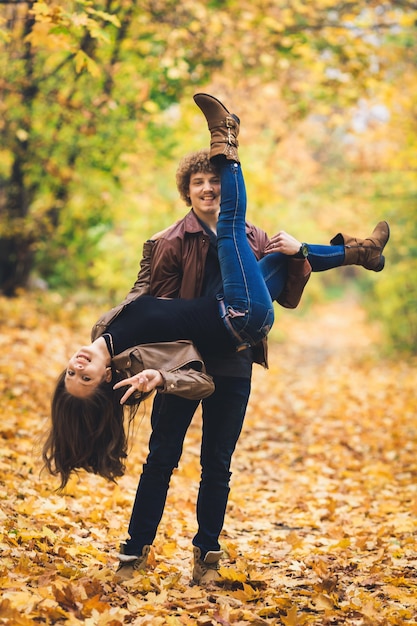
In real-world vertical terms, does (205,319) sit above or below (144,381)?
above

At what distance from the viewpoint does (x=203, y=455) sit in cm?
370

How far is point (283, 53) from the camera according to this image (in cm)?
955

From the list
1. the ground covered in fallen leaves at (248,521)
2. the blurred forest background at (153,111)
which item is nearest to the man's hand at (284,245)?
the ground covered in fallen leaves at (248,521)

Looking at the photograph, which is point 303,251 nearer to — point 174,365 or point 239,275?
point 239,275

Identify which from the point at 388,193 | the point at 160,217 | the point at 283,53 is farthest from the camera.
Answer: the point at 388,193

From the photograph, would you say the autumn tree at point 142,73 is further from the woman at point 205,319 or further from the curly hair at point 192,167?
the woman at point 205,319

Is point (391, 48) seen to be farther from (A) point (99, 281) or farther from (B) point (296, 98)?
(A) point (99, 281)

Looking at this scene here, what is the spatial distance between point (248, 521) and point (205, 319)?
8.03 feet

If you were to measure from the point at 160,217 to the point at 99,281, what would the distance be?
7.28 feet

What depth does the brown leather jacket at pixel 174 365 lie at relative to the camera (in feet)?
10.4

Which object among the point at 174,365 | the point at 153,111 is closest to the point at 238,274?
the point at 174,365

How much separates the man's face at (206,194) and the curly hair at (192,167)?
24 mm

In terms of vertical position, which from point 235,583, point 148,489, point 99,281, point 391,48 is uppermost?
point 391,48

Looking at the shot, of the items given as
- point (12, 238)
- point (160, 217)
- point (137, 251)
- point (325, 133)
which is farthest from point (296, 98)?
point (325, 133)
